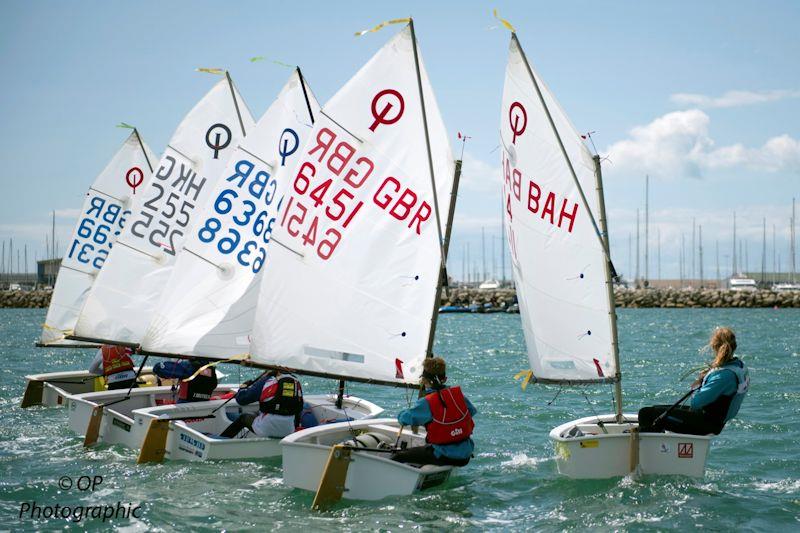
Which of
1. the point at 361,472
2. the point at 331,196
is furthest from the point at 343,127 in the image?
the point at 361,472

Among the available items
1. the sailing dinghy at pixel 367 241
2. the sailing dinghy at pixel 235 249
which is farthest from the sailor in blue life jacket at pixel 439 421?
the sailing dinghy at pixel 235 249

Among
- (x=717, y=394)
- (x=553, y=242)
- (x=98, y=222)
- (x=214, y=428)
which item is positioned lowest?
(x=214, y=428)

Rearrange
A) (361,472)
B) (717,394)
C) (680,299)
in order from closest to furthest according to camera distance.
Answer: (361,472) → (717,394) → (680,299)

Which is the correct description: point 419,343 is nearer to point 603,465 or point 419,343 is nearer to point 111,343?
point 603,465

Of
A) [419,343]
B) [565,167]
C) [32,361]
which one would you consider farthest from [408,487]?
[32,361]

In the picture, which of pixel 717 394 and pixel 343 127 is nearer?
pixel 717 394

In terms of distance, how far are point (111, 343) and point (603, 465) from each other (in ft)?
26.9

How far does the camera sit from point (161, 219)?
556 inches

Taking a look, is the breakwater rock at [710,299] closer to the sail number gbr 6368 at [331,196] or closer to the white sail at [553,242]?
the white sail at [553,242]

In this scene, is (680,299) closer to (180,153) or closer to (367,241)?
(180,153)

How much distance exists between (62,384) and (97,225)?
3.16 m

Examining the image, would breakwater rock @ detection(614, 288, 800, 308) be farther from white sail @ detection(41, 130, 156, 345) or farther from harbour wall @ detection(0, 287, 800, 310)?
white sail @ detection(41, 130, 156, 345)

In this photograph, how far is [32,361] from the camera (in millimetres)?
25812

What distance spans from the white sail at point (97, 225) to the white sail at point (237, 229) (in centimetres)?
480
